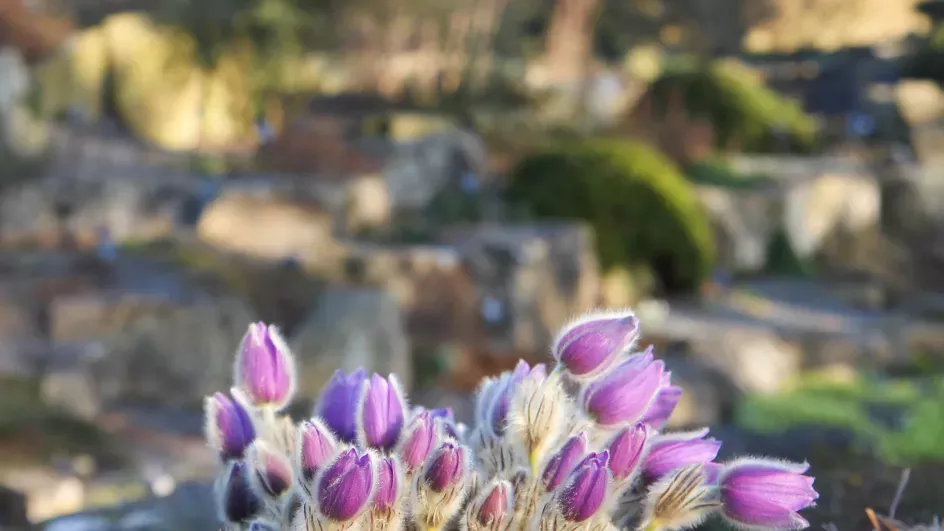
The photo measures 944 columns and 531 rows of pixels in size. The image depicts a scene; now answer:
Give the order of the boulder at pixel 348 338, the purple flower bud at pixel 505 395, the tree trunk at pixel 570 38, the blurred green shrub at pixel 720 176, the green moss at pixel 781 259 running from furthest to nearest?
the tree trunk at pixel 570 38
the blurred green shrub at pixel 720 176
the green moss at pixel 781 259
the boulder at pixel 348 338
the purple flower bud at pixel 505 395

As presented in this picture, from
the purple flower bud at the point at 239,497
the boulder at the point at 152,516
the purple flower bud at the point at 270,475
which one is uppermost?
the purple flower bud at the point at 270,475

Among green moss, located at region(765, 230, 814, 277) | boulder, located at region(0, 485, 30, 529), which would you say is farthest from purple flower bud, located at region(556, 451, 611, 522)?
green moss, located at region(765, 230, 814, 277)

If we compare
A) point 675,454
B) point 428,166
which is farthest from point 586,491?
point 428,166

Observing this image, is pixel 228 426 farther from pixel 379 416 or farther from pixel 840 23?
pixel 840 23

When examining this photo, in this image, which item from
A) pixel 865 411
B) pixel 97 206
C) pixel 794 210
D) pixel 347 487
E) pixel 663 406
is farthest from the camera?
pixel 794 210

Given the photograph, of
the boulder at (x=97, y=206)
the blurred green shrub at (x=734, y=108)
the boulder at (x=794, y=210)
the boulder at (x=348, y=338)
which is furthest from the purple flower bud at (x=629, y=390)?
the blurred green shrub at (x=734, y=108)

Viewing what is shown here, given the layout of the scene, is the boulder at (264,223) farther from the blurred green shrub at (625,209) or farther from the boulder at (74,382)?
the blurred green shrub at (625,209)
